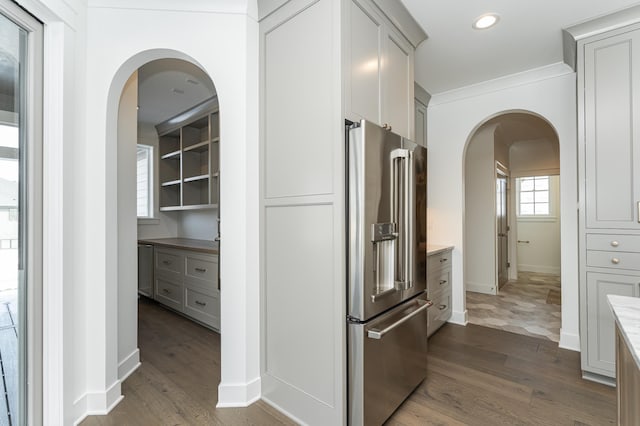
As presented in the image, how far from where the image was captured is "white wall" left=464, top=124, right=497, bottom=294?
193 inches

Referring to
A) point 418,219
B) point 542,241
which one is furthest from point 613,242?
point 542,241

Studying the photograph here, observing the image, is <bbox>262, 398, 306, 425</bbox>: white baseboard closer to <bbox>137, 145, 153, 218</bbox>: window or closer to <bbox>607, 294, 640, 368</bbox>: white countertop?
<bbox>607, 294, 640, 368</bbox>: white countertop

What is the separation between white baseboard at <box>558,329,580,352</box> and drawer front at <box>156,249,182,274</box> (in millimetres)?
4053

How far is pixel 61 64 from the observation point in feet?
5.57

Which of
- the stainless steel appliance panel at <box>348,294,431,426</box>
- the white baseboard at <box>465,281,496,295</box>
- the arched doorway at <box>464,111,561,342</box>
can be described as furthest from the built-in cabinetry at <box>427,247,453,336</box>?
the white baseboard at <box>465,281,496,295</box>

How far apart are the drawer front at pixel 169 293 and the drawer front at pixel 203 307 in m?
0.17

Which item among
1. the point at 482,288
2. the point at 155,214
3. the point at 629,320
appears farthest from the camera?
the point at 482,288

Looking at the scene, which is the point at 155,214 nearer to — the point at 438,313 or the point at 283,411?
the point at 283,411

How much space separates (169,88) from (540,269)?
758 cm

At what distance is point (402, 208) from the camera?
1928mm

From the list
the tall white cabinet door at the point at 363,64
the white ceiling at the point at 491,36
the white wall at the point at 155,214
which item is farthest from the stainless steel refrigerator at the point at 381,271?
the white wall at the point at 155,214

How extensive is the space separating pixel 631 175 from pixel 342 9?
228 cm

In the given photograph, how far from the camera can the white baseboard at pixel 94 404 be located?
1825mm

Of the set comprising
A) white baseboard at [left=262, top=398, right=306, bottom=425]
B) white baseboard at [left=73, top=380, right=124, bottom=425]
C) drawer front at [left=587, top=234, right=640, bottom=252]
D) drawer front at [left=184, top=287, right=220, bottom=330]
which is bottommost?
white baseboard at [left=262, top=398, right=306, bottom=425]
